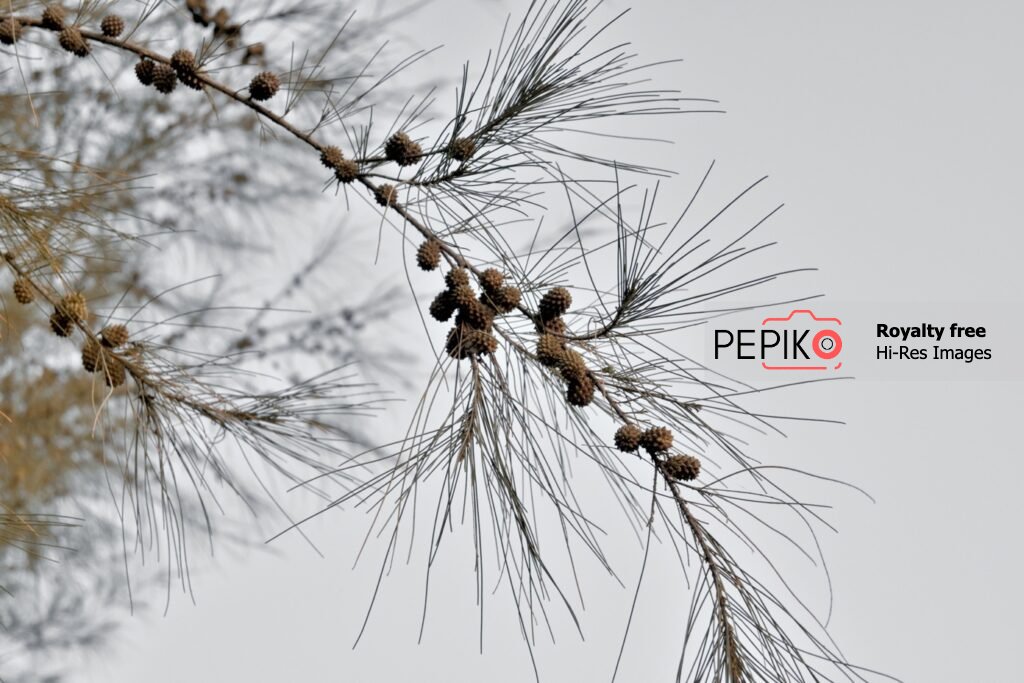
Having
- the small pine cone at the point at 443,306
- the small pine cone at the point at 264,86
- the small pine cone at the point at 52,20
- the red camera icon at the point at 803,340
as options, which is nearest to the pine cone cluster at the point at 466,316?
the small pine cone at the point at 443,306

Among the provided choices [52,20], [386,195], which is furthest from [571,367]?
[52,20]

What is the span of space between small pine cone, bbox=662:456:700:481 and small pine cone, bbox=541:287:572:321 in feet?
0.28

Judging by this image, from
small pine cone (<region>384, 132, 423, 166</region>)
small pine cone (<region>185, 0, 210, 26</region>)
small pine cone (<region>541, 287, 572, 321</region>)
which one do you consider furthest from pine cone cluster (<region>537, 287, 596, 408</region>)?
small pine cone (<region>185, 0, 210, 26</region>)

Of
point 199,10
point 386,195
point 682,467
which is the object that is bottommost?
point 682,467

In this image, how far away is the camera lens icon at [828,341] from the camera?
2.59 feet

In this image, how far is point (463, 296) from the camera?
38 centimetres

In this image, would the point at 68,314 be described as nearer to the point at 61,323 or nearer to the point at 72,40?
the point at 61,323

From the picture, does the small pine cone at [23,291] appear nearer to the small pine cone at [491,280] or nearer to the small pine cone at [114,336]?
the small pine cone at [114,336]

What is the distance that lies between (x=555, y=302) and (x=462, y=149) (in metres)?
0.09

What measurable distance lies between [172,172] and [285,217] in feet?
0.42

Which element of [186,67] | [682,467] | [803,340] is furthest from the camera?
[803,340]

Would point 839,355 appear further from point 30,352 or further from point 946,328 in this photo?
point 30,352

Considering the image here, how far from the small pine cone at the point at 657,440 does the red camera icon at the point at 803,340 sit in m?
0.45

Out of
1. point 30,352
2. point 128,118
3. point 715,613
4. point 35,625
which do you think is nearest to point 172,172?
point 128,118
